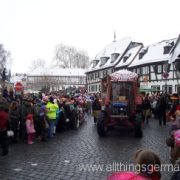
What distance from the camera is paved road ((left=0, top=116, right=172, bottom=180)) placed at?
857cm

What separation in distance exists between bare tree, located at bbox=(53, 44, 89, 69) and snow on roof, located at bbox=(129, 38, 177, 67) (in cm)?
4495

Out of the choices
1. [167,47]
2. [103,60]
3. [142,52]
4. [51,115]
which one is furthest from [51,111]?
[103,60]

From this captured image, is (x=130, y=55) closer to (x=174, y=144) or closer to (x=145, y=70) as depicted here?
(x=145, y=70)

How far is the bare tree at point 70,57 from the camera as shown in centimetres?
9922

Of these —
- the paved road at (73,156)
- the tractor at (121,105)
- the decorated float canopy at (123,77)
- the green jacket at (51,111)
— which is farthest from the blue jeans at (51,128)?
the decorated float canopy at (123,77)

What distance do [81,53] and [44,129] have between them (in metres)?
89.7

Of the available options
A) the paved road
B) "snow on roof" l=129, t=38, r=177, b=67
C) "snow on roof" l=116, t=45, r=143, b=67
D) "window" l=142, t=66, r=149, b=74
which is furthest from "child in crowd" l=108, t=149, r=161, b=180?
"snow on roof" l=116, t=45, r=143, b=67

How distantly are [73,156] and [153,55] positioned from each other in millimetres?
42380

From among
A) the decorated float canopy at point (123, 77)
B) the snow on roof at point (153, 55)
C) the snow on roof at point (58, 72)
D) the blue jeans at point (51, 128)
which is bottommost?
the blue jeans at point (51, 128)

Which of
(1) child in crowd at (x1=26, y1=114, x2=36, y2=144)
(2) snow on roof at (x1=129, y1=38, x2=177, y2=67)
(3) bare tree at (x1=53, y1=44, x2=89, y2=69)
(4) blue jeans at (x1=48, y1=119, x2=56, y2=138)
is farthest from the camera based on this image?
(3) bare tree at (x1=53, y1=44, x2=89, y2=69)

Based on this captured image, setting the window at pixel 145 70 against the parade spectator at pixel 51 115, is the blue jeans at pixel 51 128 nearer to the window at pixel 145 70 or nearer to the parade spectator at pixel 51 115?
the parade spectator at pixel 51 115

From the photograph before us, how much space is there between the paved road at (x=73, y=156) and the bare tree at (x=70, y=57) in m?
84.6

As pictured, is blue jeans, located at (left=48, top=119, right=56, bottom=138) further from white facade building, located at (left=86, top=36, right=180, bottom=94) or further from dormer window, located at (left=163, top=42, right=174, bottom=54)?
dormer window, located at (left=163, top=42, right=174, bottom=54)

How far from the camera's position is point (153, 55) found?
2037 inches
